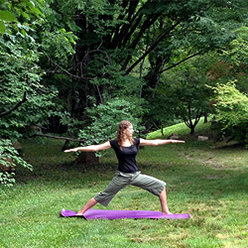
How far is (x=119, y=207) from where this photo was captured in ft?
28.2

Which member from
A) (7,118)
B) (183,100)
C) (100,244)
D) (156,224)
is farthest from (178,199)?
(183,100)

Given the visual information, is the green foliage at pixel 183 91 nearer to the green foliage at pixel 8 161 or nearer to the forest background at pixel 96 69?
the forest background at pixel 96 69

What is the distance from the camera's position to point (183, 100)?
24.2m

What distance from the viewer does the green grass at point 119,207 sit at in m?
5.55

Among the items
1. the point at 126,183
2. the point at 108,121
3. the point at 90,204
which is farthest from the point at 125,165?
the point at 108,121

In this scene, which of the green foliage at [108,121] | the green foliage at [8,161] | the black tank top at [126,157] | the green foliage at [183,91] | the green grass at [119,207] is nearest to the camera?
the green grass at [119,207]

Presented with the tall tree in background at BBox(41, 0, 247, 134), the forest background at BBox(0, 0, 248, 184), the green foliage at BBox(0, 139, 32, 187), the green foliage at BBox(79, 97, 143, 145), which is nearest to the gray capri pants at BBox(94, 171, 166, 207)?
the green foliage at BBox(0, 139, 32, 187)

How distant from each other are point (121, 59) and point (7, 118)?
6.38 meters

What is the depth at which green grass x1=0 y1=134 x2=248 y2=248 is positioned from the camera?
5551 millimetres

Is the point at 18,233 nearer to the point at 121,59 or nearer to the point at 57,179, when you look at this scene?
the point at 57,179

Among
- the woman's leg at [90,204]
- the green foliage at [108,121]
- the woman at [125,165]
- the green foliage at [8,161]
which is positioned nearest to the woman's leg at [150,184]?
the woman at [125,165]

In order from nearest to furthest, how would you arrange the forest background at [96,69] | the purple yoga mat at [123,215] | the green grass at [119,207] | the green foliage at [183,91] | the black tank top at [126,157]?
the green grass at [119,207] → the black tank top at [126,157] → the purple yoga mat at [123,215] → the forest background at [96,69] → the green foliage at [183,91]

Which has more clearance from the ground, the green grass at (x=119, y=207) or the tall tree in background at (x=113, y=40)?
the tall tree in background at (x=113, y=40)

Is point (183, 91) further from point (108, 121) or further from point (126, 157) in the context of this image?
point (126, 157)
